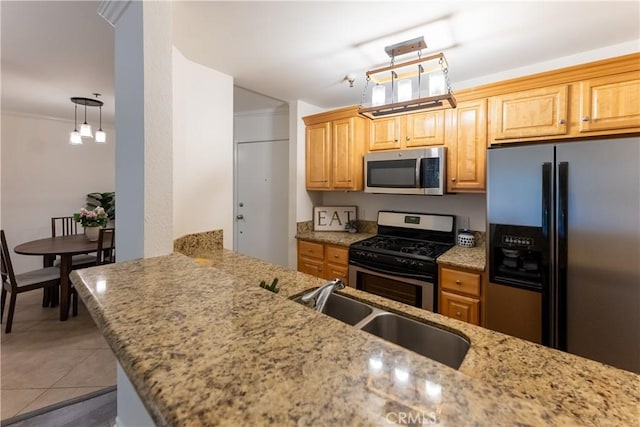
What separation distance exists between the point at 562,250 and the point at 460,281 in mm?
666

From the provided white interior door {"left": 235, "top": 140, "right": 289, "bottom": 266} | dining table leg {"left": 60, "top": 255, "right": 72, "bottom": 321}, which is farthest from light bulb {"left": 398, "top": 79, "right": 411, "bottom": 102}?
dining table leg {"left": 60, "top": 255, "right": 72, "bottom": 321}

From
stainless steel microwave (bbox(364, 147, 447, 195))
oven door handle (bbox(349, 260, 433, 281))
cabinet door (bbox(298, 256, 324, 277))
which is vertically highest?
stainless steel microwave (bbox(364, 147, 447, 195))

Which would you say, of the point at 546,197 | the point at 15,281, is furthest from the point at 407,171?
the point at 15,281

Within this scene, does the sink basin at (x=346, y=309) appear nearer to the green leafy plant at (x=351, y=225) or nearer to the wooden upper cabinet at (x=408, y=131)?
the wooden upper cabinet at (x=408, y=131)

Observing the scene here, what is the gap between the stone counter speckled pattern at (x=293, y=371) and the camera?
1.21ft

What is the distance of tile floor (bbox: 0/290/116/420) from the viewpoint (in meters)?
1.98

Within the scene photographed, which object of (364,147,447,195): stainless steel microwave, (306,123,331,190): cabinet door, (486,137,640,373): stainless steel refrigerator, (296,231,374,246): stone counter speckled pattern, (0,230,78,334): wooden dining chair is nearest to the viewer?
(486,137,640,373): stainless steel refrigerator

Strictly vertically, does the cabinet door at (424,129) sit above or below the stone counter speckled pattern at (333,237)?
above

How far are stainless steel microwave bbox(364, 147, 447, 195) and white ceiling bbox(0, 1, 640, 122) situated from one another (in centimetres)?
71

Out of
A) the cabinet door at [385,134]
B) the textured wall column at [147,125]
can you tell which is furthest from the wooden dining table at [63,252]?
the cabinet door at [385,134]

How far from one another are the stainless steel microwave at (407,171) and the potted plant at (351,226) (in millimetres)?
561

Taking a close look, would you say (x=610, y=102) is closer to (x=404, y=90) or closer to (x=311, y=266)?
(x=404, y=90)

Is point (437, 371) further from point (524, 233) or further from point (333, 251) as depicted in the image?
point (333, 251)

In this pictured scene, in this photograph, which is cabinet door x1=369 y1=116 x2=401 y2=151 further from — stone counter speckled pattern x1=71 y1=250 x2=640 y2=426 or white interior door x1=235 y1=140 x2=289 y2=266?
stone counter speckled pattern x1=71 y1=250 x2=640 y2=426
